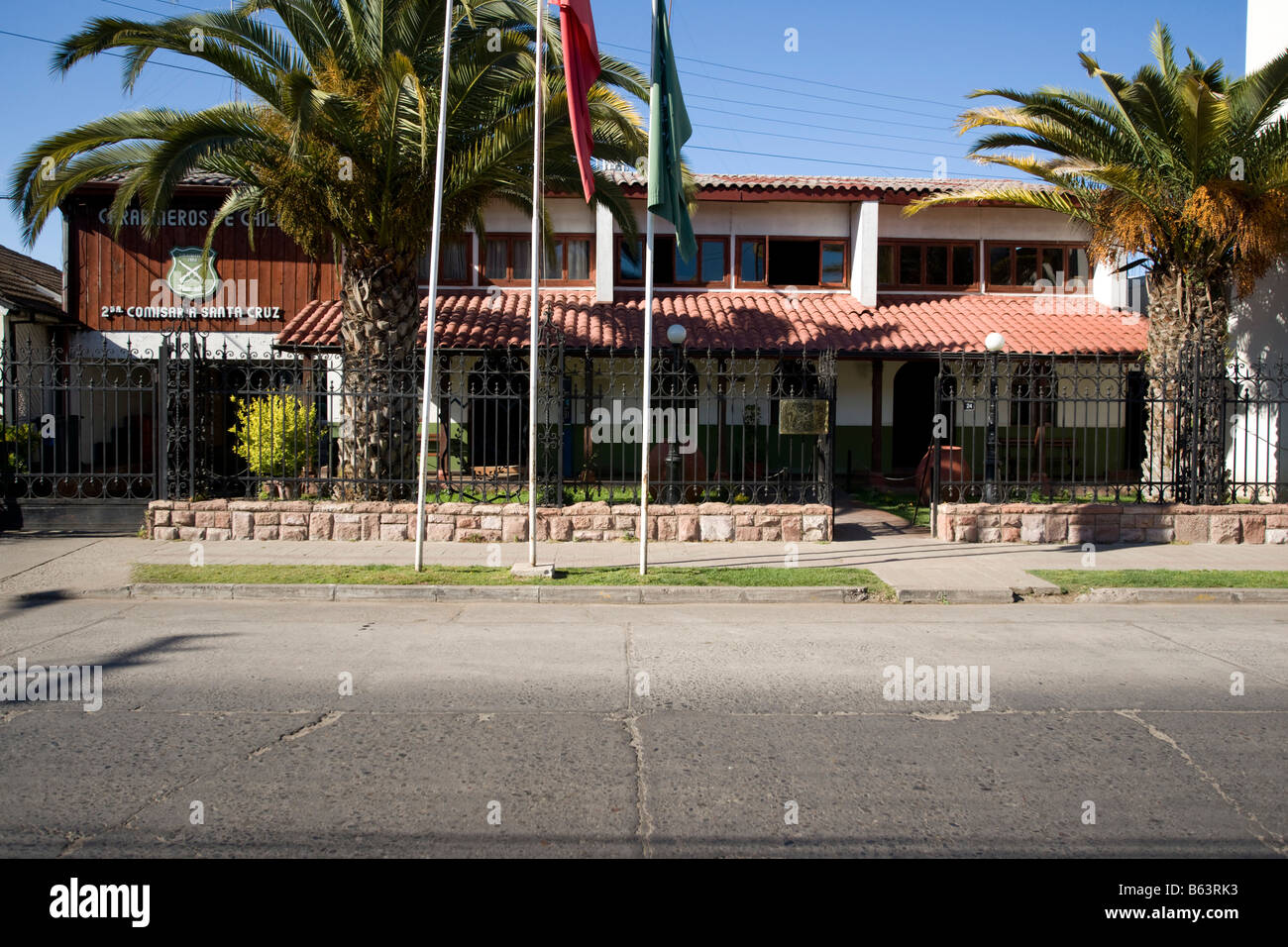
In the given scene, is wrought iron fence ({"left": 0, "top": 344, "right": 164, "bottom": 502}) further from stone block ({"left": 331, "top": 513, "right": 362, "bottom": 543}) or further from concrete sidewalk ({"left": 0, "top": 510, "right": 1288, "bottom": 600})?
stone block ({"left": 331, "top": 513, "right": 362, "bottom": 543})

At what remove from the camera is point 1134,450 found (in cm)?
2075

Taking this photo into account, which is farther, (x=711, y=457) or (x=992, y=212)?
(x=992, y=212)

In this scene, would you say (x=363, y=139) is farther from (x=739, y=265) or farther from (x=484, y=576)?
(x=739, y=265)

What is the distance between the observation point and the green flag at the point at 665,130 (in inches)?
381

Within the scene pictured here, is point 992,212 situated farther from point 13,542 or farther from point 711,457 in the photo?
point 13,542

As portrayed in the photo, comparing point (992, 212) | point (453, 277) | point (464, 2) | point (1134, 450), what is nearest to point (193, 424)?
point (464, 2)

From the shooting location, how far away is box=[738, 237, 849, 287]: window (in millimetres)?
20844

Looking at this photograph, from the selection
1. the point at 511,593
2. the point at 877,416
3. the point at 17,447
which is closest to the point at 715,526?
the point at 511,593

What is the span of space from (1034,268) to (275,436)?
664 inches

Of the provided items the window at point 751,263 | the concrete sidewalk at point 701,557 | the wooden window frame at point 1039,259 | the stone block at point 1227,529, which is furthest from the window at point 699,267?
the stone block at point 1227,529

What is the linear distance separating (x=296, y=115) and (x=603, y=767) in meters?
8.76

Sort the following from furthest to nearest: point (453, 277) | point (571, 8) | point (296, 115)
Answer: point (453, 277) < point (296, 115) < point (571, 8)

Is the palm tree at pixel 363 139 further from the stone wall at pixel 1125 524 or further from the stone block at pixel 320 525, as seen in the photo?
the stone wall at pixel 1125 524

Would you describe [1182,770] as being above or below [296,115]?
below
